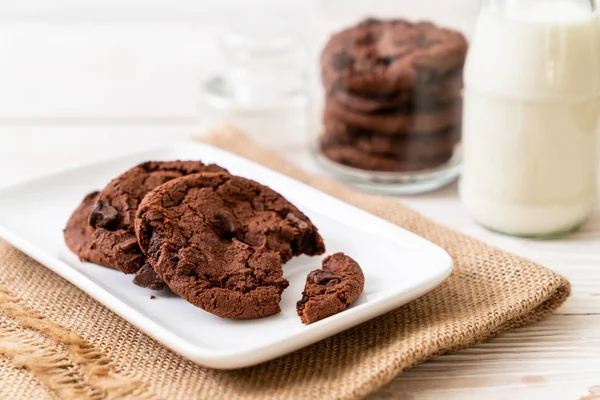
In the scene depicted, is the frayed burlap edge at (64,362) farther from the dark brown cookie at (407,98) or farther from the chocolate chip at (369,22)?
the chocolate chip at (369,22)

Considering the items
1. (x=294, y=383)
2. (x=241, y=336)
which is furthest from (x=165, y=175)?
(x=294, y=383)

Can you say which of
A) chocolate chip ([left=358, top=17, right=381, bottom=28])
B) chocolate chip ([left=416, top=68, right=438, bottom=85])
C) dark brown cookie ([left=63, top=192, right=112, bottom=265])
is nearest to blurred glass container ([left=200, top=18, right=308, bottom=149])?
chocolate chip ([left=358, top=17, right=381, bottom=28])

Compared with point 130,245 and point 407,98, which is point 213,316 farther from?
point 407,98

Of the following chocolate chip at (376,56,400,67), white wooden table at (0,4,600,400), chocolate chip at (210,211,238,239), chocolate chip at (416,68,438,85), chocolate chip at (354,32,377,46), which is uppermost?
chocolate chip at (354,32,377,46)

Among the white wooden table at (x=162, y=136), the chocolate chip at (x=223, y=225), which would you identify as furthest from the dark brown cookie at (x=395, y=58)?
the chocolate chip at (x=223, y=225)

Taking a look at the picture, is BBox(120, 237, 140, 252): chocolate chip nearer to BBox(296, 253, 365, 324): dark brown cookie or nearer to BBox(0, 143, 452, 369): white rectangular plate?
BBox(0, 143, 452, 369): white rectangular plate

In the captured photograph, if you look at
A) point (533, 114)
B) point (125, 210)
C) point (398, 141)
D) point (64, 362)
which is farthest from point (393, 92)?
point (64, 362)

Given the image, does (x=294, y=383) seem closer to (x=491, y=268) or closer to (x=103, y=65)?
(x=491, y=268)
